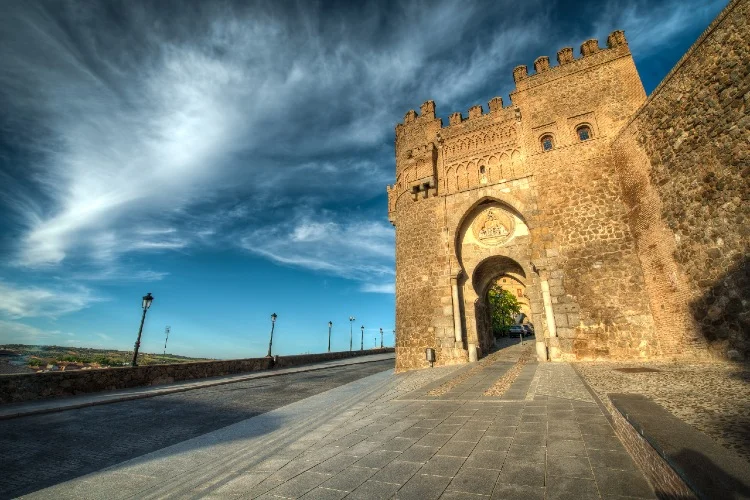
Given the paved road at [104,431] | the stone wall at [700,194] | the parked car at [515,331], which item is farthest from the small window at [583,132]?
the parked car at [515,331]

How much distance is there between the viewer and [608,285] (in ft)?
36.0

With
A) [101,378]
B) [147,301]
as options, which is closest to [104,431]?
[101,378]

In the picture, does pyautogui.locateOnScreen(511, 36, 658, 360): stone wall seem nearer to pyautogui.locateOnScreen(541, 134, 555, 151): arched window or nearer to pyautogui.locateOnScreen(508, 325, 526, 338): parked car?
pyautogui.locateOnScreen(541, 134, 555, 151): arched window

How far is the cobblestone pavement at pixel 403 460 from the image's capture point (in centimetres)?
262

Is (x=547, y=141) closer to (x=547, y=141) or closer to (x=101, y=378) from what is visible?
(x=547, y=141)

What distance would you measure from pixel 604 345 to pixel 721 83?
7850 mm

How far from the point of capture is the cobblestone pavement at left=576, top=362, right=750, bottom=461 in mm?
2898

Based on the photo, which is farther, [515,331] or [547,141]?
[515,331]

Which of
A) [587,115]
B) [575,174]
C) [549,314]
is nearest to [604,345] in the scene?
[549,314]

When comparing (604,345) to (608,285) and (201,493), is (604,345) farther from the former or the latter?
(201,493)

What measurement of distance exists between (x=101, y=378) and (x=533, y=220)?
1600 centimetres

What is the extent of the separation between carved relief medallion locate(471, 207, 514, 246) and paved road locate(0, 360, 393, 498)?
9672 mm

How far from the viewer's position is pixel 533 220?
12812 mm

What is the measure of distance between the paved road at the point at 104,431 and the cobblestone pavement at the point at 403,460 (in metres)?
0.68
